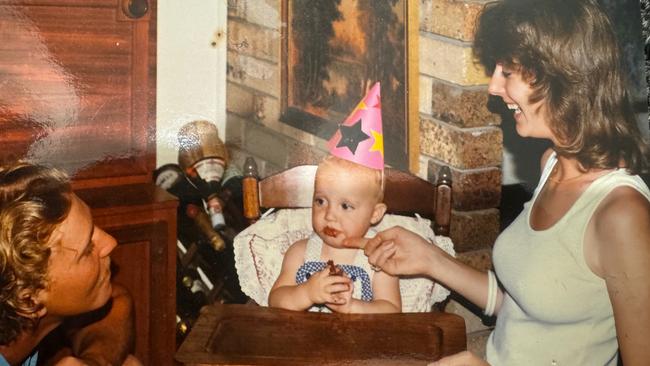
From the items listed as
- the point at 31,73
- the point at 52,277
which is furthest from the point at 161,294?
the point at 31,73

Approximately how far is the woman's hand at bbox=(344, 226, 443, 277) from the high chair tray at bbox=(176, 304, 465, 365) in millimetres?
64

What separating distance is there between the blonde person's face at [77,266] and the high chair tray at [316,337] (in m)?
0.12

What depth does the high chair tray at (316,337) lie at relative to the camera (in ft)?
3.14

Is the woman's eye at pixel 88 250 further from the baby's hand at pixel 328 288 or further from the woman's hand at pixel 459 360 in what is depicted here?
the woman's hand at pixel 459 360

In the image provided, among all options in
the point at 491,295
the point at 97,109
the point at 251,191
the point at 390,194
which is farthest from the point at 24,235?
the point at 491,295

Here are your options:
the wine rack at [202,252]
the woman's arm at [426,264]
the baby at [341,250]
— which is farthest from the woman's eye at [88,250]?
the woman's arm at [426,264]

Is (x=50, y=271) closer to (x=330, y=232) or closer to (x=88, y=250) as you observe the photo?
(x=88, y=250)

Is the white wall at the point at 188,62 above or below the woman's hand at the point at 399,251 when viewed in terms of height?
above

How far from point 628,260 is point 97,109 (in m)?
0.60

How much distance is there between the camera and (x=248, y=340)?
3.20ft

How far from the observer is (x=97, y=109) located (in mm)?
992

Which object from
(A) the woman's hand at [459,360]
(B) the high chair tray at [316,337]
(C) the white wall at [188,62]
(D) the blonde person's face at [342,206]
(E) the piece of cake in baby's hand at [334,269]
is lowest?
(A) the woman's hand at [459,360]

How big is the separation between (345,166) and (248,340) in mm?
221

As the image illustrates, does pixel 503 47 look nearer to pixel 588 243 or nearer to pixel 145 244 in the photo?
pixel 588 243
